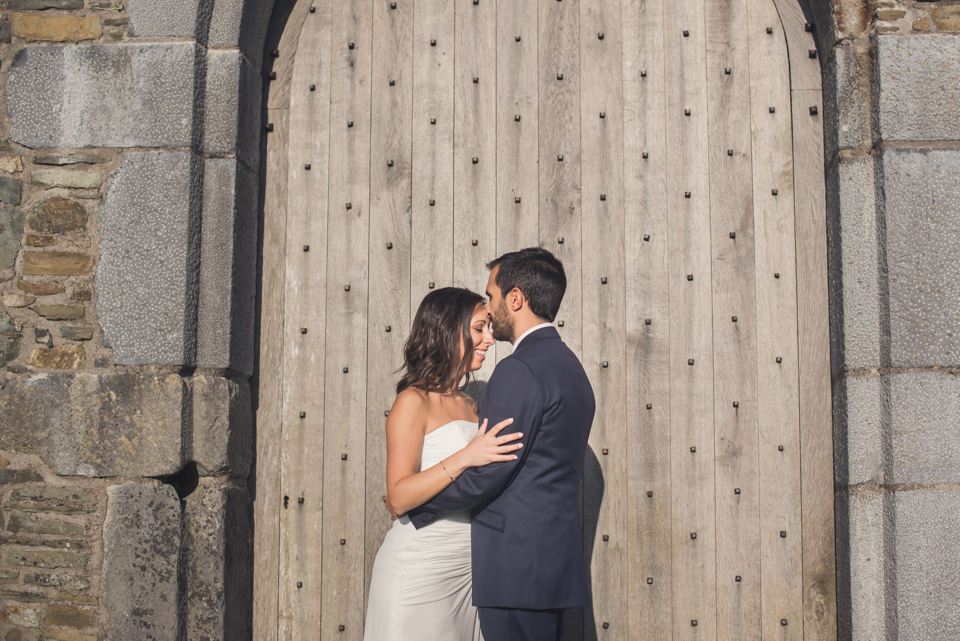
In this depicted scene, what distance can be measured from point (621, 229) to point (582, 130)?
1.53 feet

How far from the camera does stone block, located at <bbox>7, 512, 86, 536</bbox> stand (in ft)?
7.99

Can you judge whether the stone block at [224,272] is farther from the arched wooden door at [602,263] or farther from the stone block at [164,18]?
the stone block at [164,18]

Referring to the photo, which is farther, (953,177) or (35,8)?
(35,8)

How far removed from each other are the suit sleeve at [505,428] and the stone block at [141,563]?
1129 mm

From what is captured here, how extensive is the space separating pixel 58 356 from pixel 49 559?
75 cm

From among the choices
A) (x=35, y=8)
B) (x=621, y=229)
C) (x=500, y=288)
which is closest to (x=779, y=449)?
(x=621, y=229)

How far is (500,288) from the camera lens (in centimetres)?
216

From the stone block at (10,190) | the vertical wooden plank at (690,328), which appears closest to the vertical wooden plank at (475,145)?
A: the vertical wooden plank at (690,328)

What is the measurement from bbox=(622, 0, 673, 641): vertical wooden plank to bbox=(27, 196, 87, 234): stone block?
2203 mm

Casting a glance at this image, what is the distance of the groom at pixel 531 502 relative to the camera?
1883 millimetres


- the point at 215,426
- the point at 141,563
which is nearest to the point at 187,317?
the point at 215,426

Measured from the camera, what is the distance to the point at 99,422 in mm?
2459

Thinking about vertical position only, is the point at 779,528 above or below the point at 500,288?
below

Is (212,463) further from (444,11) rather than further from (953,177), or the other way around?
(953,177)
